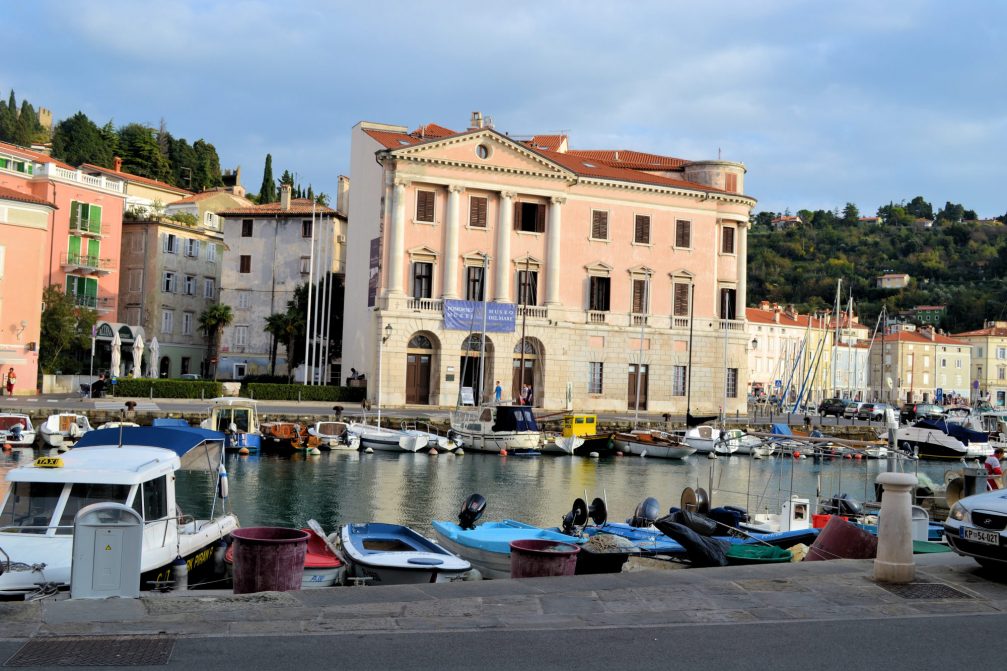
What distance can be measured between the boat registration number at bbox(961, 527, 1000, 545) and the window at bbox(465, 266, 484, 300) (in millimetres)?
48231

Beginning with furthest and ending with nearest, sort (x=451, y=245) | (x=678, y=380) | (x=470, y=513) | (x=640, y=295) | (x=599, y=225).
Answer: (x=678, y=380) < (x=640, y=295) < (x=599, y=225) < (x=451, y=245) < (x=470, y=513)

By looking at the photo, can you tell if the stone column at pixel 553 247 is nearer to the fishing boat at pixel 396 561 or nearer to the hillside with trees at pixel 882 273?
the fishing boat at pixel 396 561

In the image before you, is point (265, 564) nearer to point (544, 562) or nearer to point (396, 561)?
point (544, 562)

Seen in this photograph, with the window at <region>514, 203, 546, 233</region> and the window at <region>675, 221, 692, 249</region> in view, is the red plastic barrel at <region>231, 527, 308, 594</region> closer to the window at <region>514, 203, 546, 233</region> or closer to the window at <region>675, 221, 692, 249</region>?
the window at <region>514, 203, 546, 233</region>

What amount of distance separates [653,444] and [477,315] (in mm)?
13849

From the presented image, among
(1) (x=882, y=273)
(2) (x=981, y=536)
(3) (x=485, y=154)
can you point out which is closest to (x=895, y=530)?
(2) (x=981, y=536)

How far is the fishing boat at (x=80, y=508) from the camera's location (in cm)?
1291

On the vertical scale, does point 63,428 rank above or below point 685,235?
below

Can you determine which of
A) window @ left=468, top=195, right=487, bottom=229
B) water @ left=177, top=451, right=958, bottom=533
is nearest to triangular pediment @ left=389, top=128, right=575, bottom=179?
window @ left=468, top=195, right=487, bottom=229

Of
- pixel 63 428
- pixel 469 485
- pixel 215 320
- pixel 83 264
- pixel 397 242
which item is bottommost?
pixel 469 485

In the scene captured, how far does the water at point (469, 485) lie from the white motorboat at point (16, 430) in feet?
26.8

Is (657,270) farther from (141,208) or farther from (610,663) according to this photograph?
(610,663)

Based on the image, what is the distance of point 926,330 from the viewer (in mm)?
133375

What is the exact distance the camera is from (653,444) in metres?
49.7
